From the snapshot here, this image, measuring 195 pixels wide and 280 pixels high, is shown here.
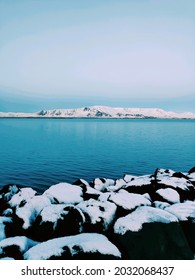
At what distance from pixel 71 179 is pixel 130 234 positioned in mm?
13497

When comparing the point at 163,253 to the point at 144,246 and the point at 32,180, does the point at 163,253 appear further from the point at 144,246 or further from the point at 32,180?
the point at 32,180

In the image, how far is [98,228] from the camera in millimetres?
8406

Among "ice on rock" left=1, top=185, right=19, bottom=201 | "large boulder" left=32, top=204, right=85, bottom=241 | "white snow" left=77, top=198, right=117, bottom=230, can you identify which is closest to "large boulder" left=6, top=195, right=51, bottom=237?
"large boulder" left=32, top=204, right=85, bottom=241

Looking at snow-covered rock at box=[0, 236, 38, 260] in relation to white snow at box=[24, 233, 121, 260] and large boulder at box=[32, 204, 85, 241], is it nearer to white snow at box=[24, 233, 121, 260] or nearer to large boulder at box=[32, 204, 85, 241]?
white snow at box=[24, 233, 121, 260]

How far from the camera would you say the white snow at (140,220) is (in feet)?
24.9

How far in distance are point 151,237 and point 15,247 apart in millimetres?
4092

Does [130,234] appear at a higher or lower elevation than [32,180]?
higher

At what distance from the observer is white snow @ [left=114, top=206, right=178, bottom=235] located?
7.59m

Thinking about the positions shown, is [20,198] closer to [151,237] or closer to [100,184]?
[100,184]

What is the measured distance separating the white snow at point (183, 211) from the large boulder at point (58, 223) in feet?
11.1

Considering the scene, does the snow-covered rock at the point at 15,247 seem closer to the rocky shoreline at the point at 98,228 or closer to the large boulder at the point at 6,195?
the rocky shoreline at the point at 98,228
